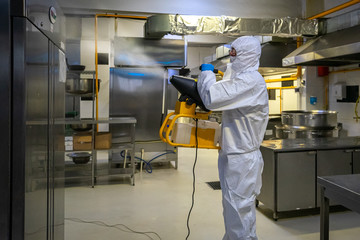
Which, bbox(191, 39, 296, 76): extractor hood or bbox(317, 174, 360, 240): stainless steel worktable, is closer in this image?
bbox(317, 174, 360, 240): stainless steel worktable

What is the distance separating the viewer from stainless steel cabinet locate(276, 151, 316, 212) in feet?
9.32

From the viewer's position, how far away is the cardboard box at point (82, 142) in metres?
3.98

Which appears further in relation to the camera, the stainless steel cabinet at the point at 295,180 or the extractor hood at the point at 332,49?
the extractor hood at the point at 332,49

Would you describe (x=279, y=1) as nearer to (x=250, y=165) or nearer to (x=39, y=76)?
(x=250, y=165)

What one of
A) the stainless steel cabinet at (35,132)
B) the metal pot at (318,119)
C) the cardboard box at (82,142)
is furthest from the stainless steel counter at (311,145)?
the cardboard box at (82,142)

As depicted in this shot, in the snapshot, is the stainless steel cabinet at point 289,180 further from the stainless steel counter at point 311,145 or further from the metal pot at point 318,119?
the metal pot at point 318,119

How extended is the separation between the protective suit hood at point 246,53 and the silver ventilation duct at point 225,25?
202 centimetres

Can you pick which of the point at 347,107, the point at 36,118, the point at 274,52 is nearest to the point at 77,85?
the point at 36,118

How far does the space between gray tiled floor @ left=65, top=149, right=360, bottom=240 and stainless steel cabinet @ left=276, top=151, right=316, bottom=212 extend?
0.59ft

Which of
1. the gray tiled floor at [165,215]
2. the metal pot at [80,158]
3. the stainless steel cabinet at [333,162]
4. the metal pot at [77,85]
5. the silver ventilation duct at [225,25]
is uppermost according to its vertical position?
the silver ventilation duct at [225,25]

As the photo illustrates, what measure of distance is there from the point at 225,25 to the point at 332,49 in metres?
1.35

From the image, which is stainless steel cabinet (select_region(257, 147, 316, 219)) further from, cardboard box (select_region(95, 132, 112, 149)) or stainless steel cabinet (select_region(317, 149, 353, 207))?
cardboard box (select_region(95, 132, 112, 149))

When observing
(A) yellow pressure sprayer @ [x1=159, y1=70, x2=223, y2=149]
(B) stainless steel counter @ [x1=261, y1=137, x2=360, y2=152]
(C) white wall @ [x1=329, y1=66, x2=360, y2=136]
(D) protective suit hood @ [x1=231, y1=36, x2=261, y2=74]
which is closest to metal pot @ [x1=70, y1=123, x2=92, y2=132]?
(A) yellow pressure sprayer @ [x1=159, y1=70, x2=223, y2=149]

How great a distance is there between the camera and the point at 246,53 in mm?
1946
